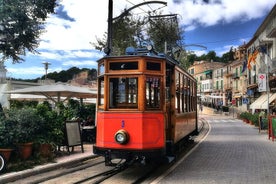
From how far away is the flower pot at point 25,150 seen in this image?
35.0ft

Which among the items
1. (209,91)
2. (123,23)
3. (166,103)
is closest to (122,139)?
(166,103)

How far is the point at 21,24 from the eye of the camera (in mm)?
12844

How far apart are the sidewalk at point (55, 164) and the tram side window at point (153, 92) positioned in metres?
3.23

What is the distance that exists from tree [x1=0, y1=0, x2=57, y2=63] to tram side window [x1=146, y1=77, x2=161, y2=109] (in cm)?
511

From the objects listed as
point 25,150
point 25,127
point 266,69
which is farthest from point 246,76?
point 25,150

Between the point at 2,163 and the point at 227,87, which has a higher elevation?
the point at 227,87

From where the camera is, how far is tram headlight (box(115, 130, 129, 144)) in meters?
9.57

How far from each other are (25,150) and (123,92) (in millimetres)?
3177

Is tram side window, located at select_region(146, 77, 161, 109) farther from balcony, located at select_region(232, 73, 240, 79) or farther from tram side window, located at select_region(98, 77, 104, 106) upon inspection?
balcony, located at select_region(232, 73, 240, 79)

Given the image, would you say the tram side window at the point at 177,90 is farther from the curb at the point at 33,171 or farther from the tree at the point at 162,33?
the tree at the point at 162,33

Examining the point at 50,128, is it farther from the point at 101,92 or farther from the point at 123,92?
the point at 123,92

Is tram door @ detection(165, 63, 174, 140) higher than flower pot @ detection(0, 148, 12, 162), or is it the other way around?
tram door @ detection(165, 63, 174, 140)

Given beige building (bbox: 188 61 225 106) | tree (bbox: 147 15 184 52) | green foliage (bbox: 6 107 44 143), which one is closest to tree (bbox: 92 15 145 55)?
tree (bbox: 147 15 184 52)

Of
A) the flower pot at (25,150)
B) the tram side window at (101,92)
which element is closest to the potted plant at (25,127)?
the flower pot at (25,150)
